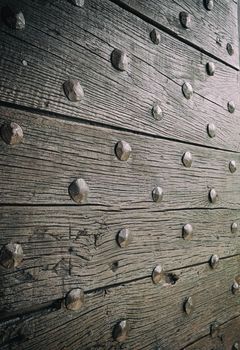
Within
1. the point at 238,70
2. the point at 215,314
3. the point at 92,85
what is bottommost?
the point at 215,314

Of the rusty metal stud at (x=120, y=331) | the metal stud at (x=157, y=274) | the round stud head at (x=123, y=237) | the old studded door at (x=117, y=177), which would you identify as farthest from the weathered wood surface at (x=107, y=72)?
the rusty metal stud at (x=120, y=331)

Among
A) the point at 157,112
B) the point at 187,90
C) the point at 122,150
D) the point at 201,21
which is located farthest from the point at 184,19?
the point at 122,150

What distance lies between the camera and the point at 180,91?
1130mm

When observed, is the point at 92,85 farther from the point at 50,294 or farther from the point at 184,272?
the point at 184,272

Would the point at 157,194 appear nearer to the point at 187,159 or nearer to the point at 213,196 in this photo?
the point at 187,159

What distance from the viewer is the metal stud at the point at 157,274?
100 cm

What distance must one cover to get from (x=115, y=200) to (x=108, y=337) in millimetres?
316

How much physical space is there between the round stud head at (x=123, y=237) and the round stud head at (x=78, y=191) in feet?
0.47

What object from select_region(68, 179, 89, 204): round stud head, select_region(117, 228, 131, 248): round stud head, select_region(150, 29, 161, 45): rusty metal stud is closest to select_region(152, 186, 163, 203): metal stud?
select_region(117, 228, 131, 248): round stud head

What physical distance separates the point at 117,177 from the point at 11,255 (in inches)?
12.9

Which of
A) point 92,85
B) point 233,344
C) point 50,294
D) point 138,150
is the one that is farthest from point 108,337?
point 233,344

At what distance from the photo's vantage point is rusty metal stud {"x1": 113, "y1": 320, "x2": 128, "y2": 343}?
893 mm

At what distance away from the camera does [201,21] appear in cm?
125

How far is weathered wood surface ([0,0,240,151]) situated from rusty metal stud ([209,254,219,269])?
37cm
